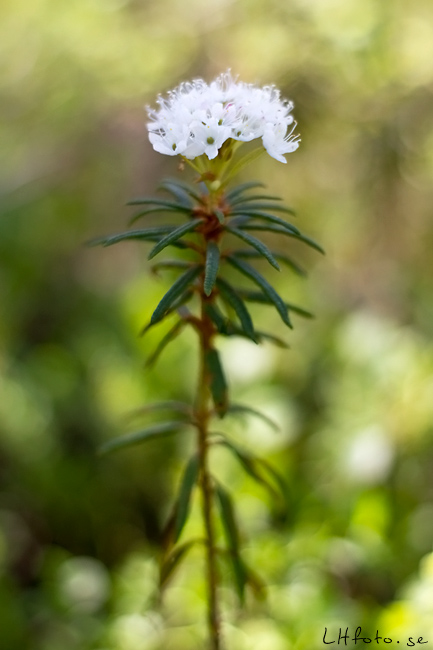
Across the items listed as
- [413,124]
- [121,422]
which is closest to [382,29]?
[413,124]

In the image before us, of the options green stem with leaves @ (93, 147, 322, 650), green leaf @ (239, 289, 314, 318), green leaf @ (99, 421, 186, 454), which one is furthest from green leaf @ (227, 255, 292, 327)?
green leaf @ (99, 421, 186, 454)

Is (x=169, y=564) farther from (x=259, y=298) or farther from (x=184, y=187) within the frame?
(x=184, y=187)

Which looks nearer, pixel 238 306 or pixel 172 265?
pixel 238 306

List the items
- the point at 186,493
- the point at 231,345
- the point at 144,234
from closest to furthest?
the point at 144,234, the point at 186,493, the point at 231,345

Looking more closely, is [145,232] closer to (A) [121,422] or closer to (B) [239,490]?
(B) [239,490]

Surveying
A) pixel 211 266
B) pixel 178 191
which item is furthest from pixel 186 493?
pixel 178 191

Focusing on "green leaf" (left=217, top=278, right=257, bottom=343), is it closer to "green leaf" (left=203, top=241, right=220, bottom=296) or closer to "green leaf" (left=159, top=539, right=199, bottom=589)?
"green leaf" (left=203, top=241, right=220, bottom=296)
